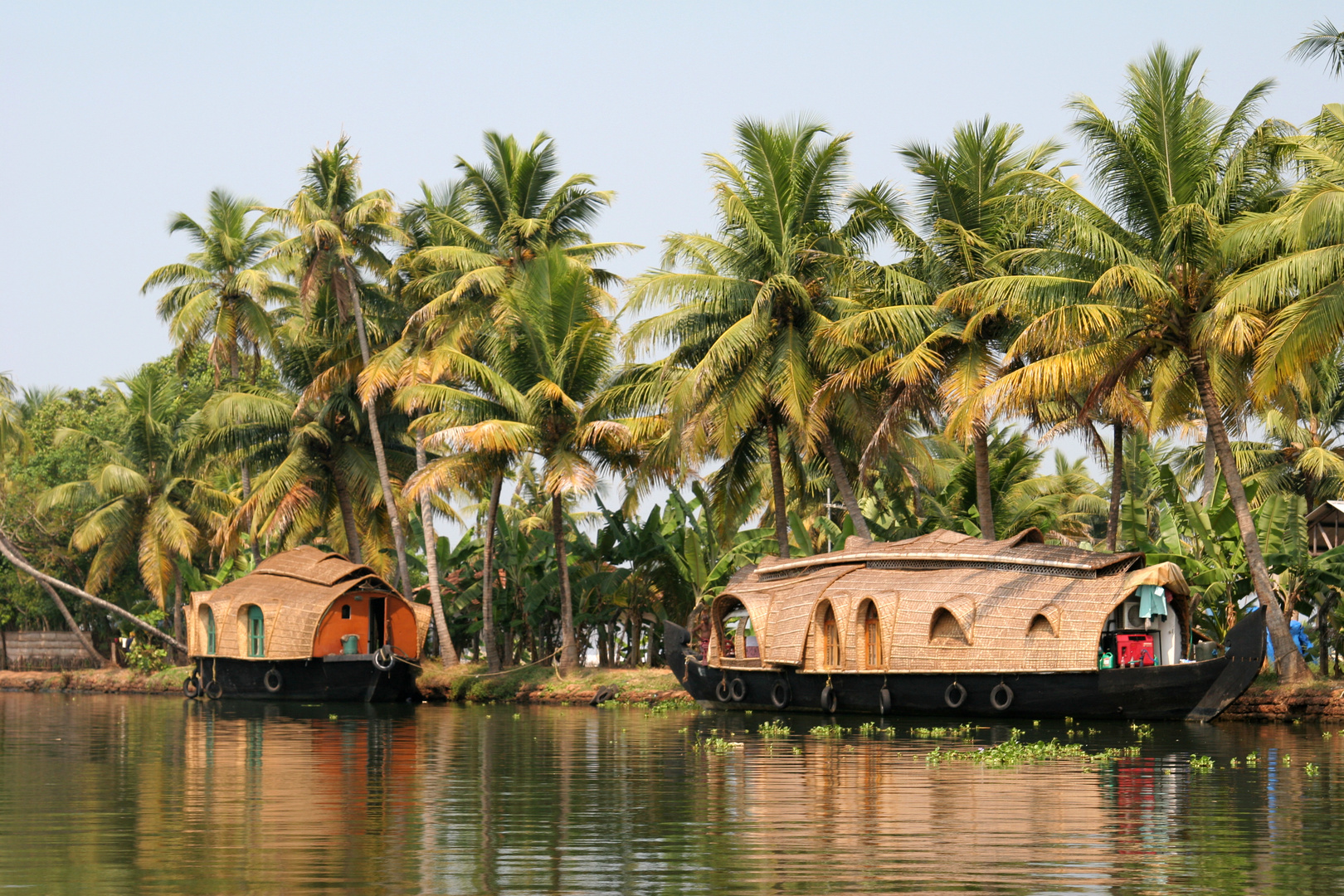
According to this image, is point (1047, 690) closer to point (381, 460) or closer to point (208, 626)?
point (381, 460)

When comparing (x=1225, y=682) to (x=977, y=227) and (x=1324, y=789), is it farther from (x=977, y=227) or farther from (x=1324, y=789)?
(x=977, y=227)

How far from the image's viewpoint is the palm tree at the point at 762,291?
2398cm

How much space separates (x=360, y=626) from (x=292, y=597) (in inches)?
58.9

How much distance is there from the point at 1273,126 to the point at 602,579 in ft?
49.4

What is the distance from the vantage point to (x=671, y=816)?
10.5 meters

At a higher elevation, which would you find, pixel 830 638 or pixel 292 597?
pixel 292 597

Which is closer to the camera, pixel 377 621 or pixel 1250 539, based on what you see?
pixel 1250 539

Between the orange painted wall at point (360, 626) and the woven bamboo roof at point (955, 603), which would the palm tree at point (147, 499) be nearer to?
the orange painted wall at point (360, 626)

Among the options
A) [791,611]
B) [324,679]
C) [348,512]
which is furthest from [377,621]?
[791,611]

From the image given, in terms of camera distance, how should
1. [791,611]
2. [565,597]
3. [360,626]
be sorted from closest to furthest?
[791,611]
[565,597]
[360,626]

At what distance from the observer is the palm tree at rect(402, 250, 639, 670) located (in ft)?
87.1

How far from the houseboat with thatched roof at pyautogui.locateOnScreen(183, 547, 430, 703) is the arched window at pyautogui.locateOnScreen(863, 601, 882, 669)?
34.1 feet

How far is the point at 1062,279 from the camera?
19.8 meters

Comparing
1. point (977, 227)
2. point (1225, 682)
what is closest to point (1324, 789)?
point (1225, 682)
